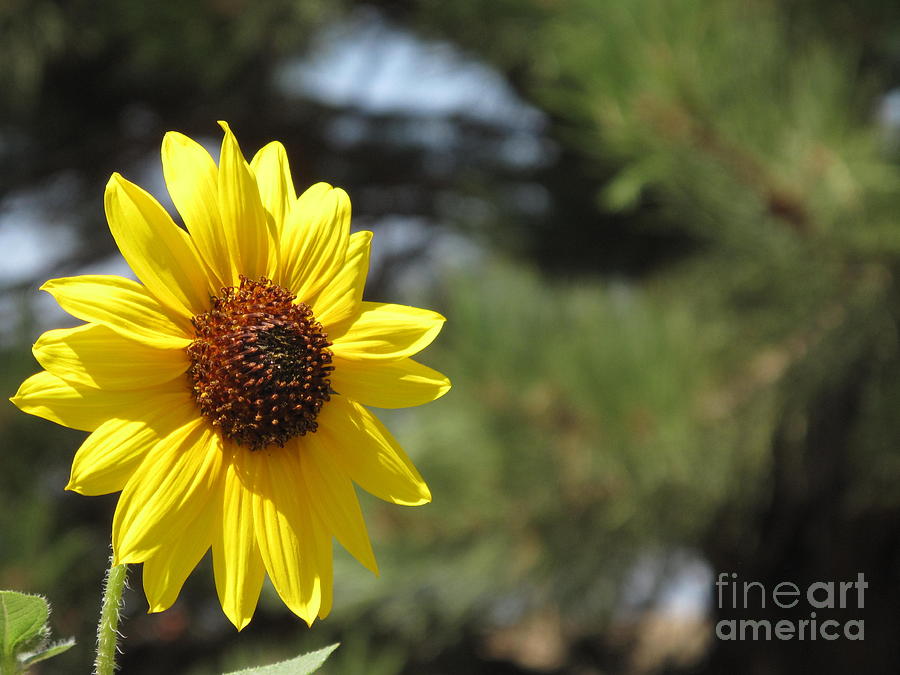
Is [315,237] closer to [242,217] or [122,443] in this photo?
[242,217]

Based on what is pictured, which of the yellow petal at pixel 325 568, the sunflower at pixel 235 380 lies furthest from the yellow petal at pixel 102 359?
the yellow petal at pixel 325 568

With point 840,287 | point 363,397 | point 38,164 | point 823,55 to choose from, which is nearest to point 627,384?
point 840,287

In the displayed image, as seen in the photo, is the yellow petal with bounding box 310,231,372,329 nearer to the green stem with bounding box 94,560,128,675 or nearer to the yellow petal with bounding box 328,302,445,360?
the yellow petal with bounding box 328,302,445,360

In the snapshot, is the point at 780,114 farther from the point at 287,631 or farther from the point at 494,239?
the point at 287,631

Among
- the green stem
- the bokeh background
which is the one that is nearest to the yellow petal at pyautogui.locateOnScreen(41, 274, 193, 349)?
the green stem

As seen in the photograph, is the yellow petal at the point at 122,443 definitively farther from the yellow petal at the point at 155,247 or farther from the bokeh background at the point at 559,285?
the bokeh background at the point at 559,285

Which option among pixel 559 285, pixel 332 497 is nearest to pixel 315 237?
pixel 332 497
